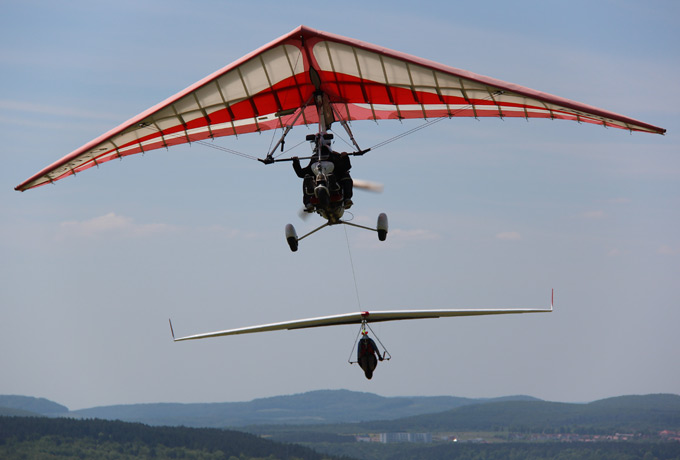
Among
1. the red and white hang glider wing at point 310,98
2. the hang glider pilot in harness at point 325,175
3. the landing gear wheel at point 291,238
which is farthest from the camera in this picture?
the landing gear wheel at point 291,238

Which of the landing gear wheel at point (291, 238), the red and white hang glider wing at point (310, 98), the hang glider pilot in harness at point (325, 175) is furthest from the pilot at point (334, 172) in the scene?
the red and white hang glider wing at point (310, 98)

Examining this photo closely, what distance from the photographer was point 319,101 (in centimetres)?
2700

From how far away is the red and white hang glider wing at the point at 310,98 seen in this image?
22781 mm

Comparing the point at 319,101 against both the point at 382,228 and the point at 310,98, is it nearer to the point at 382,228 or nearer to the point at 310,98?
the point at 310,98

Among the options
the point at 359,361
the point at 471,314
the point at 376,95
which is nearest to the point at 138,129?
the point at 376,95

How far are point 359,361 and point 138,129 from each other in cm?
929

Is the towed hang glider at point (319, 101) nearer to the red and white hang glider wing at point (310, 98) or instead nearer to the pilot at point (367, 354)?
the red and white hang glider wing at point (310, 98)

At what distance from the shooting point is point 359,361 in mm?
24969

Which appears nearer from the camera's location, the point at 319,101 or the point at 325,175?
the point at 325,175

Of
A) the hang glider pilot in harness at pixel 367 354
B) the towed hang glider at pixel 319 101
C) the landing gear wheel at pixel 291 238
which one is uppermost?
the towed hang glider at pixel 319 101

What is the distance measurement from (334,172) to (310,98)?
4023mm

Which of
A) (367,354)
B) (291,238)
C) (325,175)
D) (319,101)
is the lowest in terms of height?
(367,354)

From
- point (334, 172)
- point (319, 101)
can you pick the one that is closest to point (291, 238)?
point (334, 172)

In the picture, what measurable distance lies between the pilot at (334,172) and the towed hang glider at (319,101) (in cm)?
13
